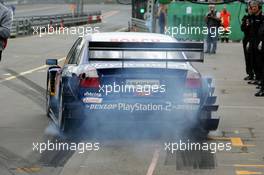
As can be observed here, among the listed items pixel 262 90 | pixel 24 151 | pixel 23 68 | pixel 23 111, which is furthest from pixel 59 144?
pixel 23 68

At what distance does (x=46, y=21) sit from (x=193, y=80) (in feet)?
99.1

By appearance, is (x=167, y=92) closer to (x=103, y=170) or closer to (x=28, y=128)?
(x=103, y=170)

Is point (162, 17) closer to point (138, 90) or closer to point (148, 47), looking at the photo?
point (148, 47)

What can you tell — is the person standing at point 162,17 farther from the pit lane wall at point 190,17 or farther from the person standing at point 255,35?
the person standing at point 255,35

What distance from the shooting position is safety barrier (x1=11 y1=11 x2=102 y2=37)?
3152 centimetres

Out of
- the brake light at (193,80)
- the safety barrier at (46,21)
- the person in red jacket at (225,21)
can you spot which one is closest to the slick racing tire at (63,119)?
the brake light at (193,80)

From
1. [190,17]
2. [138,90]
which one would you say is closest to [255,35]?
[138,90]

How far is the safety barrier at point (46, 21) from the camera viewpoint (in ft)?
103

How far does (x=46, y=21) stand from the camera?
3719 cm

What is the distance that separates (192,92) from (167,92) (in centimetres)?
31

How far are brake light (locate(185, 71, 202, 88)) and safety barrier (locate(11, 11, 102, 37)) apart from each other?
2365cm

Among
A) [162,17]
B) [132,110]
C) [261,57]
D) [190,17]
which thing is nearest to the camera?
[132,110]

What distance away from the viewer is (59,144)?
778 cm

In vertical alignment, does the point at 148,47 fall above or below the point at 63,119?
above
